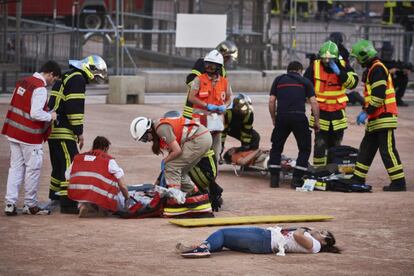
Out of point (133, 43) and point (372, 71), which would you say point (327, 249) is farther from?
point (133, 43)

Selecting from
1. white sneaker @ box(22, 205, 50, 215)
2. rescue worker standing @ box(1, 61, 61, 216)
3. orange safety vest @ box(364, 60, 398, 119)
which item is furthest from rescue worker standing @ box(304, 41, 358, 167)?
white sneaker @ box(22, 205, 50, 215)

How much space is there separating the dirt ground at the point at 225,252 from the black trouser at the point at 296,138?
0.35 m

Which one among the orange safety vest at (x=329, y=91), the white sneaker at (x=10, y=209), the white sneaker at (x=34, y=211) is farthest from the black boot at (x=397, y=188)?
the white sneaker at (x=10, y=209)

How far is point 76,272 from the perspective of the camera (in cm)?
923

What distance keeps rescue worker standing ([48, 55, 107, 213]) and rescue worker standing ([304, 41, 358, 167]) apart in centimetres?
371

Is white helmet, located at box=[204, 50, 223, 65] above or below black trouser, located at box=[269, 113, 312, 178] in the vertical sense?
above

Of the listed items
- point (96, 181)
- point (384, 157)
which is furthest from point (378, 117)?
point (96, 181)

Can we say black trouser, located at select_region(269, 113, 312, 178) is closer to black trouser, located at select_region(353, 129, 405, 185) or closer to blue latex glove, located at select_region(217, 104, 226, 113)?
black trouser, located at select_region(353, 129, 405, 185)

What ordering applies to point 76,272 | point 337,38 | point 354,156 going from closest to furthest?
point 76,272
point 354,156
point 337,38

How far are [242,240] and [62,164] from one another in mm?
3055

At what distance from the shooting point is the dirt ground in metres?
9.50

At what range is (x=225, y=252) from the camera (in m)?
10.2

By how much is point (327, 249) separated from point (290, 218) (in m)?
1.54

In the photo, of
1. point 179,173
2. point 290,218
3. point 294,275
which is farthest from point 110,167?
point 294,275
